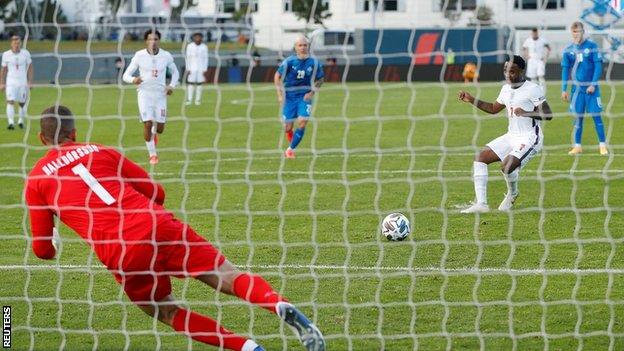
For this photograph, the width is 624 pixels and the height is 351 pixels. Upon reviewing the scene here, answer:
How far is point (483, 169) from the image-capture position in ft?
37.4

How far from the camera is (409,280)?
8.36m

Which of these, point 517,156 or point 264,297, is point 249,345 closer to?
point 264,297

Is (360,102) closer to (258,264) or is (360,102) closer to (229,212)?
(229,212)

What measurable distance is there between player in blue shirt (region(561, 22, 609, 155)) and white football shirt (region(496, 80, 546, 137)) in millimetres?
4729

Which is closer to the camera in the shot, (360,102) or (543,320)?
(543,320)

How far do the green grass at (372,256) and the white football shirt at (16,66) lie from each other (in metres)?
Result: 6.03

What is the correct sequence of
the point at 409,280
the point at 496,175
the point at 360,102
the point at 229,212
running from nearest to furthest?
the point at 409,280 → the point at 229,212 → the point at 496,175 → the point at 360,102

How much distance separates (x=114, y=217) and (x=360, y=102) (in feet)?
77.2

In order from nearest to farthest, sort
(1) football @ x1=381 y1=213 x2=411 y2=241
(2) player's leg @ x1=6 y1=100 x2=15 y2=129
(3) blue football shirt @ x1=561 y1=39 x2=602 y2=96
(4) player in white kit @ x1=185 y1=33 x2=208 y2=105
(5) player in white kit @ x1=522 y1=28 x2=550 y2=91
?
(1) football @ x1=381 y1=213 x2=411 y2=241, (3) blue football shirt @ x1=561 y1=39 x2=602 y2=96, (2) player's leg @ x1=6 y1=100 x2=15 y2=129, (4) player in white kit @ x1=185 y1=33 x2=208 y2=105, (5) player in white kit @ x1=522 y1=28 x2=550 y2=91

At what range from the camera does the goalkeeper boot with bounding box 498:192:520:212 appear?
11516 mm

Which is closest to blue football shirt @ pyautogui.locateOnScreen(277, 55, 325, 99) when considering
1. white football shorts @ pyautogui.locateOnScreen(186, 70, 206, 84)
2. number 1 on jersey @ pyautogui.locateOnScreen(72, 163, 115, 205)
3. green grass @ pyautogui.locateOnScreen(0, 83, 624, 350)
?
green grass @ pyautogui.locateOnScreen(0, 83, 624, 350)

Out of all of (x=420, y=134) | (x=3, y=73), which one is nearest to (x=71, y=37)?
(x=3, y=73)

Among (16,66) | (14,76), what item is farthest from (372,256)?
(16,66)

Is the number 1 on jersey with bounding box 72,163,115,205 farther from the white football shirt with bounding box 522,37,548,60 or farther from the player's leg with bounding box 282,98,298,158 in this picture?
the white football shirt with bounding box 522,37,548,60
